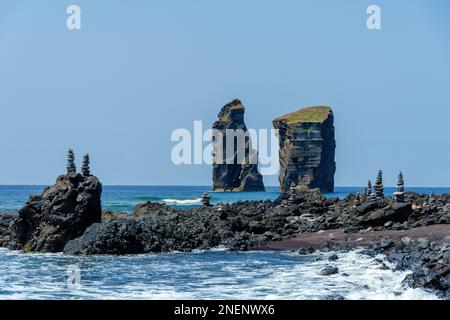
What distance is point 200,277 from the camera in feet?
75.8

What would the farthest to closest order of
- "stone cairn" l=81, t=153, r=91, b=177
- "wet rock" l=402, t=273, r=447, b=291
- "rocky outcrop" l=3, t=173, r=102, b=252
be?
"stone cairn" l=81, t=153, r=91, b=177 → "rocky outcrop" l=3, t=173, r=102, b=252 → "wet rock" l=402, t=273, r=447, b=291

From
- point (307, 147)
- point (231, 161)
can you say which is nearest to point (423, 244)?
point (307, 147)

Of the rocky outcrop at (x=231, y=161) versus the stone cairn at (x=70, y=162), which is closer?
the stone cairn at (x=70, y=162)

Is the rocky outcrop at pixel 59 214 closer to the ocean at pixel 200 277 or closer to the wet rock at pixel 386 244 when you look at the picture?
the ocean at pixel 200 277

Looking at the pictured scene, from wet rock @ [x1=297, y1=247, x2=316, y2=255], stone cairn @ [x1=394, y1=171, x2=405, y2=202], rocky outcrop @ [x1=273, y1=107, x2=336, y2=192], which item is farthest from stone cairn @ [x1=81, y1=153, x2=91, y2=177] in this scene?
rocky outcrop @ [x1=273, y1=107, x2=336, y2=192]

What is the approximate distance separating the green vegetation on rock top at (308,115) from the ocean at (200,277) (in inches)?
5290

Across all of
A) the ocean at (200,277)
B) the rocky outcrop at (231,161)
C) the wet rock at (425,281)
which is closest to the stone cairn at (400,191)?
the ocean at (200,277)

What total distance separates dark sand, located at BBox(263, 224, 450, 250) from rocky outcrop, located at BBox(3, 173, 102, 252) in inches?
333

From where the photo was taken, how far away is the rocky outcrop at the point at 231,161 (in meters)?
191

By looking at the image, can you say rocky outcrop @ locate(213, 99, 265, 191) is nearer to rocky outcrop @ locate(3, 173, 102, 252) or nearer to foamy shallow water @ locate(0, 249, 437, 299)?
rocky outcrop @ locate(3, 173, 102, 252)

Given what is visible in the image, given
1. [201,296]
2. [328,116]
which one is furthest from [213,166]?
[201,296]

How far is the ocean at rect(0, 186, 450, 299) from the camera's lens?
63.6 feet

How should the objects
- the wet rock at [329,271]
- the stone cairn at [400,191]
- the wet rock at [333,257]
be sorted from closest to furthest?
the wet rock at [329,271]
the wet rock at [333,257]
the stone cairn at [400,191]
